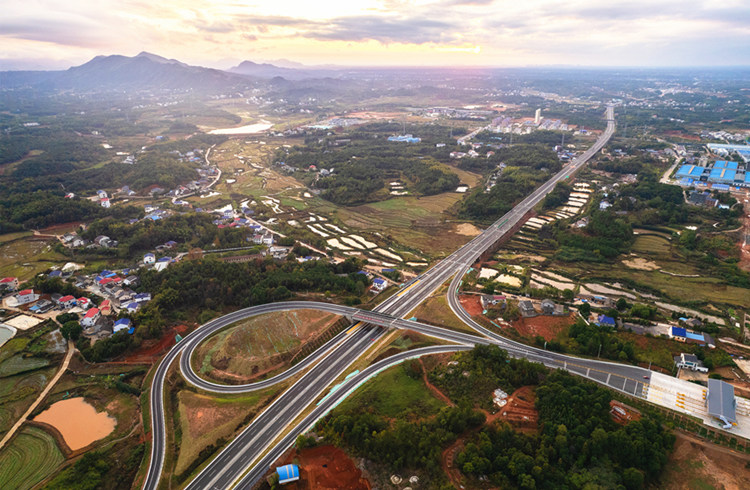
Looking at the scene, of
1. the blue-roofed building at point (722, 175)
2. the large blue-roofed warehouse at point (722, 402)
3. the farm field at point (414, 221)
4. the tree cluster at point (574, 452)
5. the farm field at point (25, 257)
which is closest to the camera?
the tree cluster at point (574, 452)

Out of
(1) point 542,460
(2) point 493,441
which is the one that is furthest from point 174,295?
(1) point 542,460

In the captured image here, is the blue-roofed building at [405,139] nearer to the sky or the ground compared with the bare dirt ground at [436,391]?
nearer to the sky

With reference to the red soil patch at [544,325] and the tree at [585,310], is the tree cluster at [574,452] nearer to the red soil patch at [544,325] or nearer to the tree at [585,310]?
the red soil patch at [544,325]

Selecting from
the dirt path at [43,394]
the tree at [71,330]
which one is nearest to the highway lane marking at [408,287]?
the tree at [71,330]

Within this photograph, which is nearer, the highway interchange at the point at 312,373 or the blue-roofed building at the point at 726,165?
the highway interchange at the point at 312,373

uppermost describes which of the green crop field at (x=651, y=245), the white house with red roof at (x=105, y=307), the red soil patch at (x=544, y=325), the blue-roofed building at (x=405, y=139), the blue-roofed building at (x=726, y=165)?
the blue-roofed building at (x=726, y=165)

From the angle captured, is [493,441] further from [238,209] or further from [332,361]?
[238,209]

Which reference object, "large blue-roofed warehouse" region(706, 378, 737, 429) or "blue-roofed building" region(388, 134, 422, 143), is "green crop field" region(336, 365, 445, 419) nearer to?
"large blue-roofed warehouse" region(706, 378, 737, 429)
